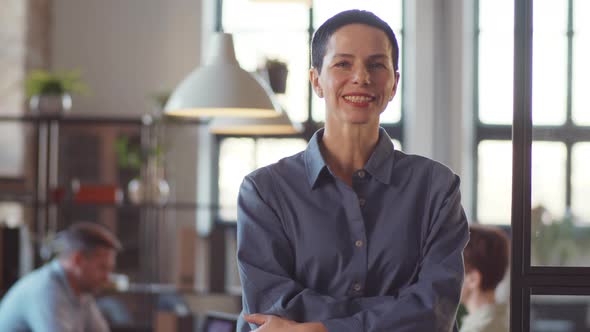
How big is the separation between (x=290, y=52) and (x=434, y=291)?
297 inches

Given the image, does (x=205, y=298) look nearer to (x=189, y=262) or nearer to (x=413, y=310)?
(x=189, y=262)

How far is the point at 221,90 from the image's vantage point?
3320 mm

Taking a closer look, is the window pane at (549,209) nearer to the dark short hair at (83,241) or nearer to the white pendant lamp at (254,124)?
the white pendant lamp at (254,124)

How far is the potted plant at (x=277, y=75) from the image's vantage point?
18.4 feet

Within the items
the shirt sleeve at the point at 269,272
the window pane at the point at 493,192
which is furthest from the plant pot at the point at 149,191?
the shirt sleeve at the point at 269,272

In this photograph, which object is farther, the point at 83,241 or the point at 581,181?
the point at 83,241

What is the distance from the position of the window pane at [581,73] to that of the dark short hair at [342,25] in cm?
50

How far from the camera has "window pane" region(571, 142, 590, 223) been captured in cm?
192

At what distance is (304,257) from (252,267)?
0.28 ft

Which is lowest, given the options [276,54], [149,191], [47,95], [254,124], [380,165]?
[149,191]

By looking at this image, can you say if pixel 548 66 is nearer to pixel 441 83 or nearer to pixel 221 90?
pixel 221 90

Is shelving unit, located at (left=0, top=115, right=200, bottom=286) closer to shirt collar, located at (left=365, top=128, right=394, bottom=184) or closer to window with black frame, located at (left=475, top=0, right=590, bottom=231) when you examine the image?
window with black frame, located at (left=475, top=0, right=590, bottom=231)

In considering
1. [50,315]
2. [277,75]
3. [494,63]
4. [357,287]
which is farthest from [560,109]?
[494,63]

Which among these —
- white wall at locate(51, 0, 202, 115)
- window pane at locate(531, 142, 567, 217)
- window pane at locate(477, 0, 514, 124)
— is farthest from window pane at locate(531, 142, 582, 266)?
white wall at locate(51, 0, 202, 115)
